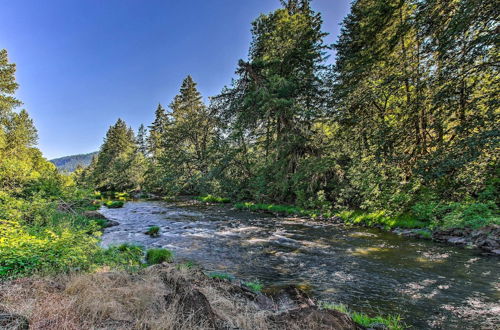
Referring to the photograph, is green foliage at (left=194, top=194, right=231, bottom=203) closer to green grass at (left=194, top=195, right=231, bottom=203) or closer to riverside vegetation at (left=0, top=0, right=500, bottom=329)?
green grass at (left=194, top=195, right=231, bottom=203)

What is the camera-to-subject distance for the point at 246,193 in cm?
2269

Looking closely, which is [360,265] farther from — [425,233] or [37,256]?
[37,256]

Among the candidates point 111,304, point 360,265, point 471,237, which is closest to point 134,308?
point 111,304

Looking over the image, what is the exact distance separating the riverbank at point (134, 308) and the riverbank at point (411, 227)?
22.8 ft

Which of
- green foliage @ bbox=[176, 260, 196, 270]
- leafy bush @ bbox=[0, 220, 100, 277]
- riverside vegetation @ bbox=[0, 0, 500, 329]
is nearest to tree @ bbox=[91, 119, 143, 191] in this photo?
riverside vegetation @ bbox=[0, 0, 500, 329]

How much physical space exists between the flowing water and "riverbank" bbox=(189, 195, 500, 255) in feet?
2.16

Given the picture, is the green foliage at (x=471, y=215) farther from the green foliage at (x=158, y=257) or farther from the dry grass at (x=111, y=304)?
the green foliage at (x=158, y=257)

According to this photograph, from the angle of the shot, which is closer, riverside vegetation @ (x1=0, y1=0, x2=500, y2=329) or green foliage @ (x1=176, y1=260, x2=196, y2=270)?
riverside vegetation @ (x1=0, y1=0, x2=500, y2=329)

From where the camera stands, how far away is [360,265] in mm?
7324

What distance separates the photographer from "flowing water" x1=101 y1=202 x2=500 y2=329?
15.9 ft

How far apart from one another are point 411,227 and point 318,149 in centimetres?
768

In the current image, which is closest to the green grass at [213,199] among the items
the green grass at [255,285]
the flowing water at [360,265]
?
the flowing water at [360,265]

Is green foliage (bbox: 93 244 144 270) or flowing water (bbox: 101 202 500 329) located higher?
green foliage (bbox: 93 244 144 270)

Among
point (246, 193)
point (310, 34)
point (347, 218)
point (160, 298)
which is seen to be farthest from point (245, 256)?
point (310, 34)
